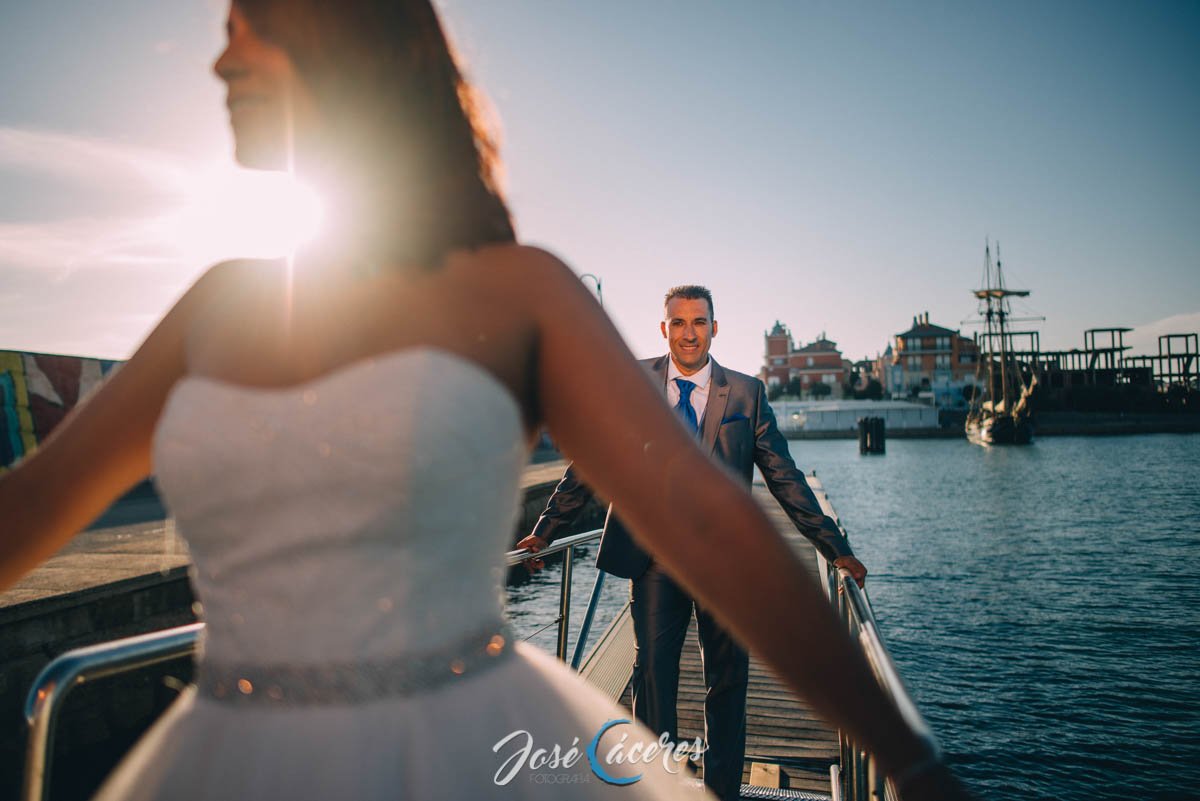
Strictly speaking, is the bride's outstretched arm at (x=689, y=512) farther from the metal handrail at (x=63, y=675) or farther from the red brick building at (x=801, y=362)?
the red brick building at (x=801, y=362)

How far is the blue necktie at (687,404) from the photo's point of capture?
391 cm

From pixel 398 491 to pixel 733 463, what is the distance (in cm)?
322

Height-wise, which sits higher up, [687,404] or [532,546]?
[687,404]

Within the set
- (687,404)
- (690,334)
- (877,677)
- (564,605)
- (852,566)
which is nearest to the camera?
(877,677)

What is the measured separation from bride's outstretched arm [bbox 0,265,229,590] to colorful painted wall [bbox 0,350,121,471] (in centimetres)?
1770

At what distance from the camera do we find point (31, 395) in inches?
626

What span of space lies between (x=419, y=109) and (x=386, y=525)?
1.58ft

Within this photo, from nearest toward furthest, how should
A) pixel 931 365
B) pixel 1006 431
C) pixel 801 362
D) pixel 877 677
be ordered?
1. pixel 877 677
2. pixel 1006 431
3. pixel 931 365
4. pixel 801 362

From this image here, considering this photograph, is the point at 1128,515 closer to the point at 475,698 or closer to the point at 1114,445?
the point at 475,698

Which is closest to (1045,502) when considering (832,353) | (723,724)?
(723,724)

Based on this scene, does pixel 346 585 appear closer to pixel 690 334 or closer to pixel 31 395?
pixel 690 334

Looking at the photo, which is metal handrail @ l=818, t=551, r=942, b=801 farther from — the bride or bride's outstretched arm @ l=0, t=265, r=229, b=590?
bride's outstretched arm @ l=0, t=265, r=229, b=590

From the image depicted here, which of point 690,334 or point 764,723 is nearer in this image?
point 690,334

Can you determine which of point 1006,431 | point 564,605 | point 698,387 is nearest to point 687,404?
point 698,387
